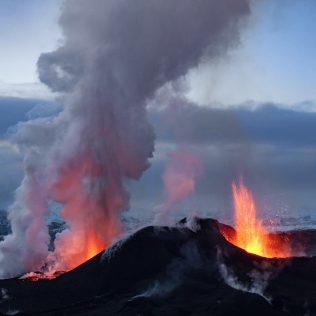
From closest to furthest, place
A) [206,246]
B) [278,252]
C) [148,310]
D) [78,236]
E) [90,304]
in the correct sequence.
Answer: [148,310], [90,304], [206,246], [78,236], [278,252]

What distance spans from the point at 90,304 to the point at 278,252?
209 ft

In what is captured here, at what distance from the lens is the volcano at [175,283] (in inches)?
3907

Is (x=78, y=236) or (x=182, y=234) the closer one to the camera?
(x=182, y=234)

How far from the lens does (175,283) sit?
4286 inches

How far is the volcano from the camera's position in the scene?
99250 millimetres

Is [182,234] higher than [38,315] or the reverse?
higher

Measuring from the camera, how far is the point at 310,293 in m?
110

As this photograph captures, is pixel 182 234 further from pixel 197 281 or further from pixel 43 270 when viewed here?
pixel 43 270

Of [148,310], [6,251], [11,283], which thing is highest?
[6,251]

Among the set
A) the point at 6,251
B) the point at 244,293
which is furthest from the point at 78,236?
the point at 244,293

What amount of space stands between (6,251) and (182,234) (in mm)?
43723

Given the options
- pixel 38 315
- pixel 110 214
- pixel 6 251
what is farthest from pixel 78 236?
pixel 38 315

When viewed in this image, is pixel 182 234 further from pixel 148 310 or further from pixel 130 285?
pixel 148 310

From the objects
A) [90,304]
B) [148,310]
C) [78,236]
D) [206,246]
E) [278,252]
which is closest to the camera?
[148,310]
